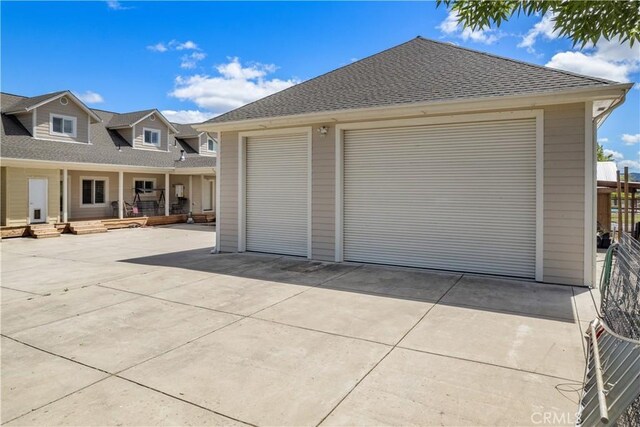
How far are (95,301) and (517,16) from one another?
21.2ft

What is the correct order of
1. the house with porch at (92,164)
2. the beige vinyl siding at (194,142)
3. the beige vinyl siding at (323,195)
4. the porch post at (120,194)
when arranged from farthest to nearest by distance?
the beige vinyl siding at (194,142) < the porch post at (120,194) < the house with porch at (92,164) < the beige vinyl siding at (323,195)

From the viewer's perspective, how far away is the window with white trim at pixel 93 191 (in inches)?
692

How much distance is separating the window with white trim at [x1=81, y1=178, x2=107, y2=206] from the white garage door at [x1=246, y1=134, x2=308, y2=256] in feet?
39.5

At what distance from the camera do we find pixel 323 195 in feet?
28.7

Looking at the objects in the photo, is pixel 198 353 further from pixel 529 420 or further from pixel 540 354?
pixel 540 354

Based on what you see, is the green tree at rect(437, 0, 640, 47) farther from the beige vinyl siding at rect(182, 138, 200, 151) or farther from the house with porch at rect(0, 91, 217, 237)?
the beige vinyl siding at rect(182, 138, 200, 151)

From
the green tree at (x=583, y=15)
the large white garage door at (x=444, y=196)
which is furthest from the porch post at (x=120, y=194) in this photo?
the green tree at (x=583, y=15)

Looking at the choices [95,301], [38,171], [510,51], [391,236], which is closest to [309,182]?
[391,236]

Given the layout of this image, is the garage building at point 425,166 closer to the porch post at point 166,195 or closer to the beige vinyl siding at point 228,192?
the beige vinyl siding at point 228,192

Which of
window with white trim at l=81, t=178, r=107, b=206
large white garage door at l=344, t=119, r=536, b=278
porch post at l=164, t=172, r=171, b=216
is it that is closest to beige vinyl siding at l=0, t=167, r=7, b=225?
window with white trim at l=81, t=178, r=107, b=206

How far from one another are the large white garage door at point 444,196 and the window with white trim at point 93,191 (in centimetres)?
1487

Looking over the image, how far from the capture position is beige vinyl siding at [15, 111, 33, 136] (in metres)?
15.9

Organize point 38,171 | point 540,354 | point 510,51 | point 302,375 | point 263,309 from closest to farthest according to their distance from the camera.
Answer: point 302,375 → point 540,354 → point 263,309 → point 510,51 → point 38,171

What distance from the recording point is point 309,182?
891 cm
